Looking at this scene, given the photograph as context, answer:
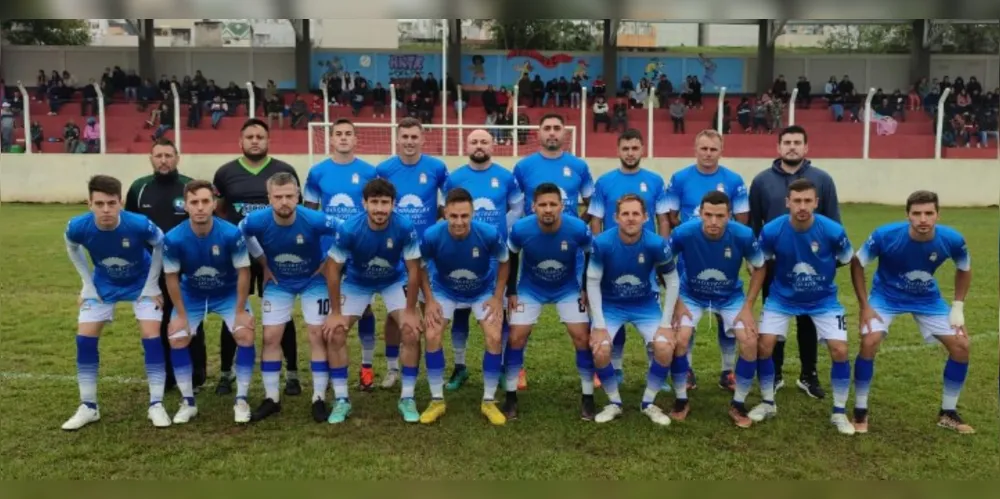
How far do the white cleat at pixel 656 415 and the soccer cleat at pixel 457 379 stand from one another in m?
1.55

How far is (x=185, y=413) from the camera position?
5.75m

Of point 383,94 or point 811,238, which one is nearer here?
point 811,238

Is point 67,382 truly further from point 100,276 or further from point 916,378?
point 916,378

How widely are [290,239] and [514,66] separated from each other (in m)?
26.1

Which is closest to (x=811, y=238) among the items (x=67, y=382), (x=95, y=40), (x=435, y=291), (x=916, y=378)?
(x=916, y=378)

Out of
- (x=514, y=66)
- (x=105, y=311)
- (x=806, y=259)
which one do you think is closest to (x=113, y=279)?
(x=105, y=311)

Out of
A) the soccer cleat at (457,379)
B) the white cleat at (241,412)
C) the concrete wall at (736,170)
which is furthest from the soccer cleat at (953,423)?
the concrete wall at (736,170)

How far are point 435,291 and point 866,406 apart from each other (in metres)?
3.11

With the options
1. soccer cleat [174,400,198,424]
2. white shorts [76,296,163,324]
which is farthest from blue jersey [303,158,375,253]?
soccer cleat [174,400,198,424]

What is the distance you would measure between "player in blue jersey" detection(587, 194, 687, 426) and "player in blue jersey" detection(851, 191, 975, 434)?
123 centimetres

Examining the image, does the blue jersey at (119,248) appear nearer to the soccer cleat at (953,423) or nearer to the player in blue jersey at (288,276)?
the player in blue jersey at (288,276)

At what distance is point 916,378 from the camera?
681 cm

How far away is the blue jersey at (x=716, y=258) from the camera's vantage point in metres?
5.82

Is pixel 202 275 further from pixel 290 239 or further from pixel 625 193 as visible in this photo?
pixel 625 193
